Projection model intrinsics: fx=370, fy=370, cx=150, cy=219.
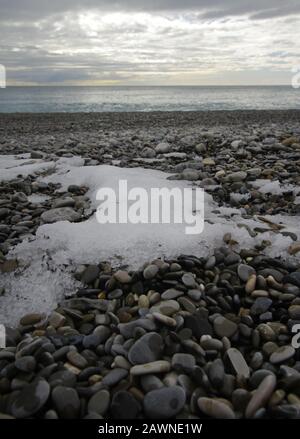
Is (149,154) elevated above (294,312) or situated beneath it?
elevated above

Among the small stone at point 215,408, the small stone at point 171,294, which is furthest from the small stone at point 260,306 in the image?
the small stone at point 215,408

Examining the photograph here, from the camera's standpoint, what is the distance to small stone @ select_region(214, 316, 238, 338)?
2395 millimetres

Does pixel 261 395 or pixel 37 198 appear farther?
pixel 37 198

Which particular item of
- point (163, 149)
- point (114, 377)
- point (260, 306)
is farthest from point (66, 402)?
point (163, 149)

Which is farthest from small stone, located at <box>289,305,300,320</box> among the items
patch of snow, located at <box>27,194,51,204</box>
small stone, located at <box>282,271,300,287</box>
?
patch of snow, located at <box>27,194,51,204</box>

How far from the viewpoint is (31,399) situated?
1884mm

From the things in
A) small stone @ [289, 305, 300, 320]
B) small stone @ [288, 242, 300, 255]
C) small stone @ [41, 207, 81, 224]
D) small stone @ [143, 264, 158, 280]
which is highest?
small stone @ [41, 207, 81, 224]

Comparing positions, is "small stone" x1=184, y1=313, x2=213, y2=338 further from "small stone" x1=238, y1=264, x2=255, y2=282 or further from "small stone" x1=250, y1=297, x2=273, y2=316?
"small stone" x1=238, y1=264, x2=255, y2=282

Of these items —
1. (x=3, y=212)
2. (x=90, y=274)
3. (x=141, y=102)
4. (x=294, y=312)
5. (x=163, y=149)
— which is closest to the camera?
(x=294, y=312)

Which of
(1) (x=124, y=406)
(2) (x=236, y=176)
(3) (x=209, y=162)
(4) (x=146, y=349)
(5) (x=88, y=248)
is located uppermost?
(3) (x=209, y=162)

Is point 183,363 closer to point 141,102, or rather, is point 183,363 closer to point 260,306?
point 260,306

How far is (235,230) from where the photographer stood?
3.58 metres

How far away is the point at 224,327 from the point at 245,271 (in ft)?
2.17
